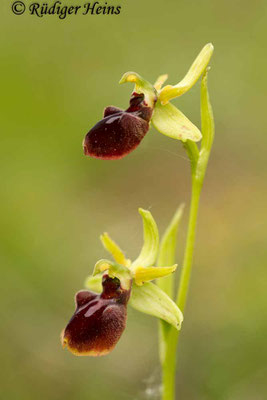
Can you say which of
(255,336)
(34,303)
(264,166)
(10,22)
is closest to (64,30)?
(10,22)

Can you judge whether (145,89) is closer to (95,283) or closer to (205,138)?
(205,138)

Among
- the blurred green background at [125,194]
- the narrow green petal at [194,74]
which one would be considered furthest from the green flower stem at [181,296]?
the blurred green background at [125,194]

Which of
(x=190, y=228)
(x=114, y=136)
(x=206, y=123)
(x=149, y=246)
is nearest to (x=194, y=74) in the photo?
(x=206, y=123)

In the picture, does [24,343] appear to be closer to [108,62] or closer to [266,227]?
[266,227]

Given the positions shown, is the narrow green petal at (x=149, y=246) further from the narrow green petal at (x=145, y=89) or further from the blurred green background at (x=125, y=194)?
the blurred green background at (x=125, y=194)

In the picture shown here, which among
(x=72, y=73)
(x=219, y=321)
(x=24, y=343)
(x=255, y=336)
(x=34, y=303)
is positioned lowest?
(x=255, y=336)

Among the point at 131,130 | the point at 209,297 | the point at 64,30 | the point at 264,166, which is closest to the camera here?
the point at 131,130
